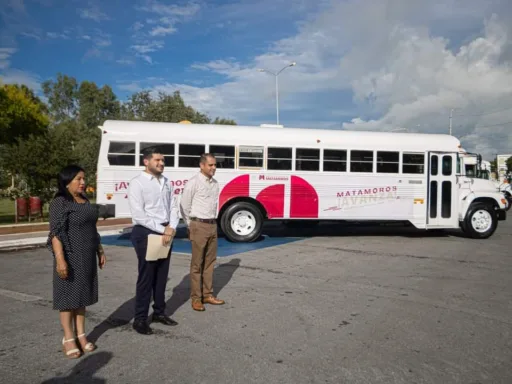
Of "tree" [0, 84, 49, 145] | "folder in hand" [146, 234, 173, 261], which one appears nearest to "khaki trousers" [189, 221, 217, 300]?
"folder in hand" [146, 234, 173, 261]

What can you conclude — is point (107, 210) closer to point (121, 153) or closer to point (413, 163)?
point (121, 153)

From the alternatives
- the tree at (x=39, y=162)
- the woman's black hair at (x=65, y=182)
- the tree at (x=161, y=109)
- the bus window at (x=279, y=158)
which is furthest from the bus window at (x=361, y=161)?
the tree at (x=161, y=109)

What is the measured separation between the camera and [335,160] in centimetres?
1134

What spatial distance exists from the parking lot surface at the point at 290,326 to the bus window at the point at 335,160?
311cm

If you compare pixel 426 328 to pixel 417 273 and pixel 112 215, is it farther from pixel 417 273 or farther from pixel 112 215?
pixel 112 215

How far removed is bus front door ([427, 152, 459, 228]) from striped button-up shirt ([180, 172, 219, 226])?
8.12 m

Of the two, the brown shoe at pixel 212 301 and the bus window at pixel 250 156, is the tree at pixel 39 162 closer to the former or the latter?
the bus window at pixel 250 156

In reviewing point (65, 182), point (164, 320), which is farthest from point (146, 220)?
point (164, 320)

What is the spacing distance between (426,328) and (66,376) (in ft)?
11.8

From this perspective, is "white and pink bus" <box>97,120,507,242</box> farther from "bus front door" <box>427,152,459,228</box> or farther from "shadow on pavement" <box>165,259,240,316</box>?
"shadow on pavement" <box>165,259,240,316</box>

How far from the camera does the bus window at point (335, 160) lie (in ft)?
37.0

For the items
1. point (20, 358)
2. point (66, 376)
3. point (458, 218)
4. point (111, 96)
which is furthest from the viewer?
point (111, 96)

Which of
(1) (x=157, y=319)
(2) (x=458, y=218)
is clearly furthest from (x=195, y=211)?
(2) (x=458, y=218)

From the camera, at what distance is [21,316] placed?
5.21 metres
